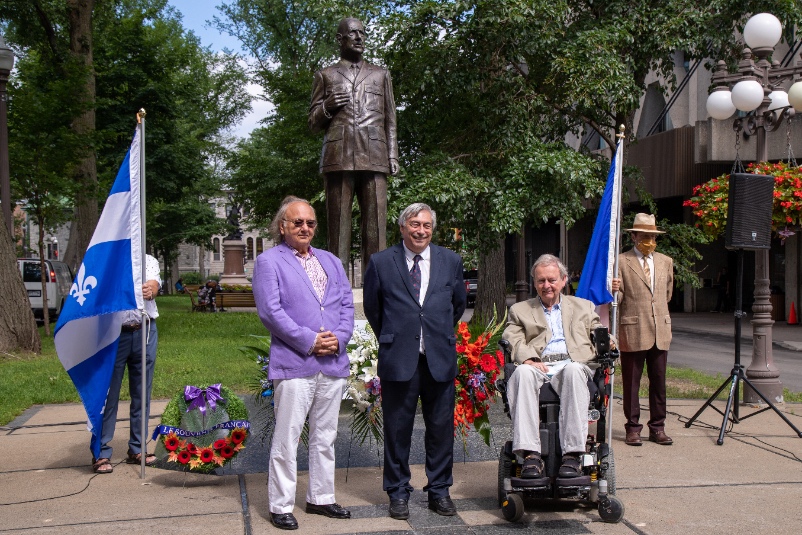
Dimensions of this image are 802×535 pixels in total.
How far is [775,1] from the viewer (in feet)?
46.4

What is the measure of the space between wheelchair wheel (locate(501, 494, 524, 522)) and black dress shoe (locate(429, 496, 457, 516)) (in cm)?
36

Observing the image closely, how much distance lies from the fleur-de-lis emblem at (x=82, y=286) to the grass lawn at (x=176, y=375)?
1.75 m

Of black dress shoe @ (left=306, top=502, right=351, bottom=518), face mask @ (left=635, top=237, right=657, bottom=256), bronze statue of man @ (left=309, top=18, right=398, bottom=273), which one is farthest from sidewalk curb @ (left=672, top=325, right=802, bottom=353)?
black dress shoe @ (left=306, top=502, right=351, bottom=518)

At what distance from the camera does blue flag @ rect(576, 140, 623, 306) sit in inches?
272

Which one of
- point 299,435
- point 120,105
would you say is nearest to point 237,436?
point 299,435

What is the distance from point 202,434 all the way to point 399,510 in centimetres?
173

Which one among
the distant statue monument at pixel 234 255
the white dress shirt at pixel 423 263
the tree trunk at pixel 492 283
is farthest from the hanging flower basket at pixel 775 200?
the distant statue monument at pixel 234 255

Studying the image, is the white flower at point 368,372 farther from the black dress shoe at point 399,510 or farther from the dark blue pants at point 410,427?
the black dress shoe at point 399,510

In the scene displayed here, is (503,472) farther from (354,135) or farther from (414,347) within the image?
(354,135)

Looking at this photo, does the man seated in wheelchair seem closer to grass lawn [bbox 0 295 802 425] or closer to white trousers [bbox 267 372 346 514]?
white trousers [bbox 267 372 346 514]

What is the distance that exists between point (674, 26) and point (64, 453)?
11.3m

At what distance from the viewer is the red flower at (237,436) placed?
20.6 ft

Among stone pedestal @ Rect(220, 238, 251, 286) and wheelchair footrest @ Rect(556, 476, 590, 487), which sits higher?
stone pedestal @ Rect(220, 238, 251, 286)

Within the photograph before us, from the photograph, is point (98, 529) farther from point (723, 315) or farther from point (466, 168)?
point (723, 315)
